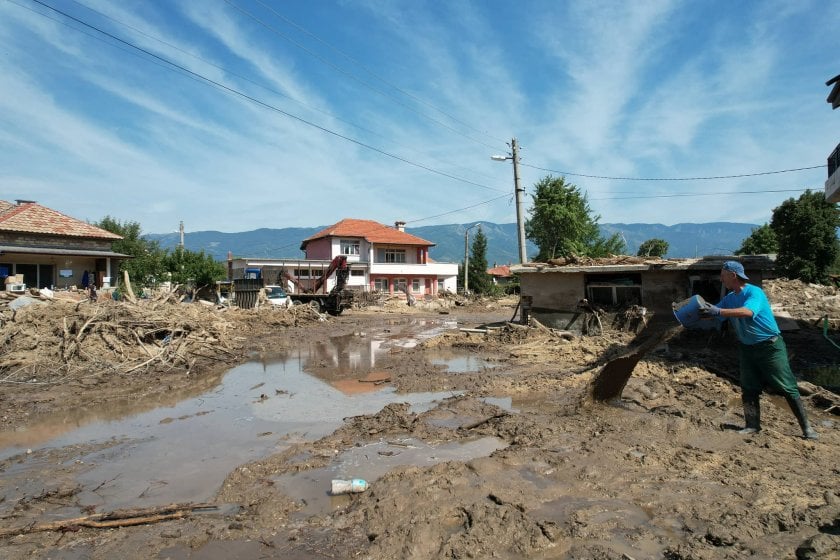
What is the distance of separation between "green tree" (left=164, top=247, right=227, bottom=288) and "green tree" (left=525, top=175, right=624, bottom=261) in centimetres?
2436

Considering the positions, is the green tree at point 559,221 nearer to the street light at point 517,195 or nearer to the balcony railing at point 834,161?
the street light at point 517,195

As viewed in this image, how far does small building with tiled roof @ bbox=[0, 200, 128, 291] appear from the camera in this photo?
22.5 m

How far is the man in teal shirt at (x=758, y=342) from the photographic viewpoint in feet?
16.5

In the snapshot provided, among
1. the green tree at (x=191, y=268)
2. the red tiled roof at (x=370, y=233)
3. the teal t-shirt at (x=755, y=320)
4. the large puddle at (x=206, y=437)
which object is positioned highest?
the red tiled roof at (x=370, y=233)

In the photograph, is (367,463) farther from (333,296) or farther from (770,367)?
(333,296)

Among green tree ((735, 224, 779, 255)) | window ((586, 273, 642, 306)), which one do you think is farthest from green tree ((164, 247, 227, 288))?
green tree ((735, 224, 779, 255))

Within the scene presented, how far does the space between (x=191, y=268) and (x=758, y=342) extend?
37.3 m

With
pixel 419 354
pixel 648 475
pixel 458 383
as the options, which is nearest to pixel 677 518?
pixel 648 475

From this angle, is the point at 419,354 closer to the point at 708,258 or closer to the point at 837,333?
the point at 708,258

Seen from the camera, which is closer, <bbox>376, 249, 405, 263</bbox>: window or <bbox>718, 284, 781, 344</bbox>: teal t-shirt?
<bbox>718, 284, 781, 344</bbox>: teal t-shirt

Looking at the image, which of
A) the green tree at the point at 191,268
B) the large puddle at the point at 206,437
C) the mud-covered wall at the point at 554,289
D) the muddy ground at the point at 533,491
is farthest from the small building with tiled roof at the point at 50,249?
the mud-covered wall at the point at 554,289

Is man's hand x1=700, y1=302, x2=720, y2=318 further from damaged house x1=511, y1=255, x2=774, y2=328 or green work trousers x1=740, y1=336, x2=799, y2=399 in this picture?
damaged house x1=511, y1=255, x2=774, y2=328

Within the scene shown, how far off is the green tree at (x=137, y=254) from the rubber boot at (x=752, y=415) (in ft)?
111

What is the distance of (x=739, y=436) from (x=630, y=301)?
9.17 metres
